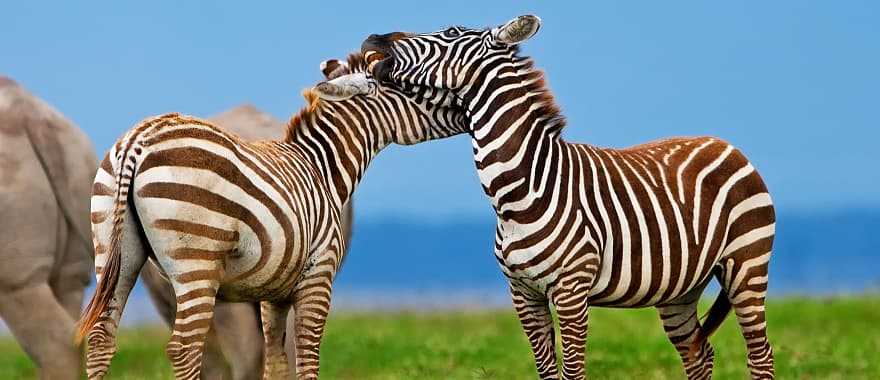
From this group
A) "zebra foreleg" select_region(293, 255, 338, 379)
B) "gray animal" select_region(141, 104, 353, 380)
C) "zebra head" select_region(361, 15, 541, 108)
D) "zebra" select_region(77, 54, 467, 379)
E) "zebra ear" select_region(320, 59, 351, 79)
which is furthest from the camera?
"gray animal" select_region(141, 104, 353, 380)

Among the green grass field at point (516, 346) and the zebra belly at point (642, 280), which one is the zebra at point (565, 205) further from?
the green grass field at point (516, 346)

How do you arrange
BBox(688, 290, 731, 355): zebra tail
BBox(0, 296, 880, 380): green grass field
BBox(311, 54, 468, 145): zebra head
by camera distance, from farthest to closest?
BBox(0, 296, 880, 380): green grass field, BBox(688, 290, 731, 355): zebra tail, BBox(311, 54, 468, 145): zebra head

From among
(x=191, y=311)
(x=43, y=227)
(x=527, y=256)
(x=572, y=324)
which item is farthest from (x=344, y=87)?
(x=43, y=227)

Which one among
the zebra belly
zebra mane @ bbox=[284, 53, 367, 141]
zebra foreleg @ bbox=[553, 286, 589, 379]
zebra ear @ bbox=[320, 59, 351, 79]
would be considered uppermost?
zebra ear @ bbox=[320, 59, 351, 79]

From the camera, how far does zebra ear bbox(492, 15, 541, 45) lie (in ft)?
22.9

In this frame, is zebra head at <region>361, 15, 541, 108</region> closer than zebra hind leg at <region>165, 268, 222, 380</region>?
No

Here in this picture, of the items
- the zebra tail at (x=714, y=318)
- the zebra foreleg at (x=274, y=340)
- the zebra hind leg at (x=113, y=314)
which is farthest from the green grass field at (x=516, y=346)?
the zebra hind leg at (x=113, y=314)

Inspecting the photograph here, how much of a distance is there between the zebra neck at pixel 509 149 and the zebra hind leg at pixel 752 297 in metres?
1.50

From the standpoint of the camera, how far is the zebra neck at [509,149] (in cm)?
704

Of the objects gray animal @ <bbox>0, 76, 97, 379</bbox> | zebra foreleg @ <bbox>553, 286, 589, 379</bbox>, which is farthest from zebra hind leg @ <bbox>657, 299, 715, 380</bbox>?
gray animal @ <bbox>0, 76, 97, 379</bbox>

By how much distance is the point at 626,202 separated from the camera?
24.1ft

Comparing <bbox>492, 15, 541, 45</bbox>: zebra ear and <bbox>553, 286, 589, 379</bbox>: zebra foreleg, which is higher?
<bbox>492, 15, 541, 45</bbox>: zebra ear

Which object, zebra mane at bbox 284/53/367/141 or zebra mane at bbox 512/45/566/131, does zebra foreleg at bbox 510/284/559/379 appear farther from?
zebra mane at bbox 284/53/367/141

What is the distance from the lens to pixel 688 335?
829 centimetres
